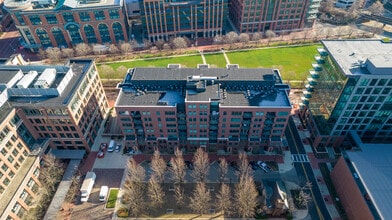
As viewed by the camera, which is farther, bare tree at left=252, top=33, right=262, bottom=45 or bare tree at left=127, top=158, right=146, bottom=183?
bare tree at left=252, top=33, right=262, bottom=45

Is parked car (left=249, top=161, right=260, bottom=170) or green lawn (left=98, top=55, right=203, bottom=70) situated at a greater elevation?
green lawn (left=98, top=55, right=203, bottom=70)

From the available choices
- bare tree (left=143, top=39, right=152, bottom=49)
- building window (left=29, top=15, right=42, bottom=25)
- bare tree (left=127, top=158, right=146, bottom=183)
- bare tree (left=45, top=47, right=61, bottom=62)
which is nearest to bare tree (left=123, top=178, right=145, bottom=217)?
bare tree (left=127, top=158, right=146, bottom=183)

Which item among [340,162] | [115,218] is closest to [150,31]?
[115,218]

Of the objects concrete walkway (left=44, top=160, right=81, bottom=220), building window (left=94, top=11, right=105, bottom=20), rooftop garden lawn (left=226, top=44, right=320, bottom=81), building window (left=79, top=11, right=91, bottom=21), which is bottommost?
concrete walkway (left=44, top=160, right=81, bottom=220)

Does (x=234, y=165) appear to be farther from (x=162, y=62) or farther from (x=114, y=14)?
(x=114, y=14)

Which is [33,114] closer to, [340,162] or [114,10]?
[114,10]

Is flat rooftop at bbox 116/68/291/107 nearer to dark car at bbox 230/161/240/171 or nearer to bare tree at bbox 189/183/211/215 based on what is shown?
dark car at bbox 230/161/240/171

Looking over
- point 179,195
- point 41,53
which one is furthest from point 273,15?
point 41,53
